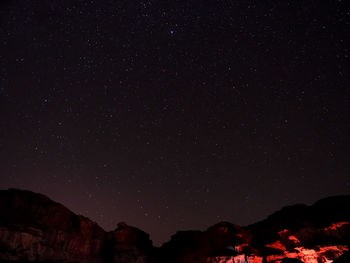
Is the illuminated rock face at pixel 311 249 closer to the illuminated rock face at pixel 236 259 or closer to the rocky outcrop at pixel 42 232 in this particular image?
the illuminated rock face at pixel 236 259

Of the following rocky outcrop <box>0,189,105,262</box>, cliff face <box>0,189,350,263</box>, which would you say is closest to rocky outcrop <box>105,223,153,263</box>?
cliff face <box>0,189,350,263</box>

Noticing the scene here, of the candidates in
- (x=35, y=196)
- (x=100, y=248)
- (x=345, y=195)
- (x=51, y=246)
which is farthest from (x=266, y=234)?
(x=35, y=196)

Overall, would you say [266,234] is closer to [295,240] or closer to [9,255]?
[295,240]

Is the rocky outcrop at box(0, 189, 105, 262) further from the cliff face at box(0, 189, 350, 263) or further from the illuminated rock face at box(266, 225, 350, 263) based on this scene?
the illuminated rock face at box(266, 225, 350, 263)

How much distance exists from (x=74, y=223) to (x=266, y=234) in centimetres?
2468

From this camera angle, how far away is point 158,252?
4044 cm

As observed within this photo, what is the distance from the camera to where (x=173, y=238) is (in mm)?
43812

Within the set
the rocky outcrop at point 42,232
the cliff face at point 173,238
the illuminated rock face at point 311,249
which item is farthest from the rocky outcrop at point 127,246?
the illuminated rock face at point 311,249

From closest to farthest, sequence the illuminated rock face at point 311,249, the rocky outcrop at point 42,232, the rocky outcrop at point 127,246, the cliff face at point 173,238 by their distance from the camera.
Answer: the rocky outcrop at point 42,232
the cliff face at point 173,238
the illuminated rock face at point 311,249
the rocky outcrop at point 127,246

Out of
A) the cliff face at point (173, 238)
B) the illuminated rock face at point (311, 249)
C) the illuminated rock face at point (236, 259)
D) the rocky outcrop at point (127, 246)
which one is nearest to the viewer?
the cliff face at point (173, 238)

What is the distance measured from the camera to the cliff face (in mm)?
27250

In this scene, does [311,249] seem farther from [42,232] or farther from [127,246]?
[42,232]

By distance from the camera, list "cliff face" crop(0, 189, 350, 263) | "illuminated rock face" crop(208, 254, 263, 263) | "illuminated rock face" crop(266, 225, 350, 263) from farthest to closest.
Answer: "illuminated rock face" crop(208, 254, 263, 263) → "illuminated rock face" crop(266, 225, 350, 263) → "cliff face" crop(0, 189, 350, 263)

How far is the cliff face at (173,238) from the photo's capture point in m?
27.2
